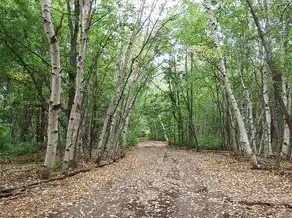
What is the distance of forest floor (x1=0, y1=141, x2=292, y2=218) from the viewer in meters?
5.83

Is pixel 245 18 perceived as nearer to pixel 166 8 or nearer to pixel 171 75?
pixel 166 8

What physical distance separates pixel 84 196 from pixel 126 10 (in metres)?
10.2

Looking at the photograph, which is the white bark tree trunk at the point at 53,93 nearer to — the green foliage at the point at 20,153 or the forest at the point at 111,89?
the forest at the point at 111,89

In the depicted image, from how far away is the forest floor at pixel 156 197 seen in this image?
5.83 meters

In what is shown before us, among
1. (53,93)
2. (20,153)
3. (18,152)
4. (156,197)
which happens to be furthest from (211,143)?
(53,93)

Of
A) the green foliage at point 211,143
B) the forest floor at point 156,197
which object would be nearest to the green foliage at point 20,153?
the forest floor at point 156,197

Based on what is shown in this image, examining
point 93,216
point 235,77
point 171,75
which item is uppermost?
point 171,75

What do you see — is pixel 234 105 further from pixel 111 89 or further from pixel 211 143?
pixel 211 143

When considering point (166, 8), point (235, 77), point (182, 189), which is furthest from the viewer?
point (235, 77)

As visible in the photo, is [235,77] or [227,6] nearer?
[227,6]

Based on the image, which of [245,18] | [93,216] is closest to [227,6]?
[245,18]

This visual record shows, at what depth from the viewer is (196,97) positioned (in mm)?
30266

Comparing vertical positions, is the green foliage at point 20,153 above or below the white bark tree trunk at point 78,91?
below

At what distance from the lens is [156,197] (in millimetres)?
7164
